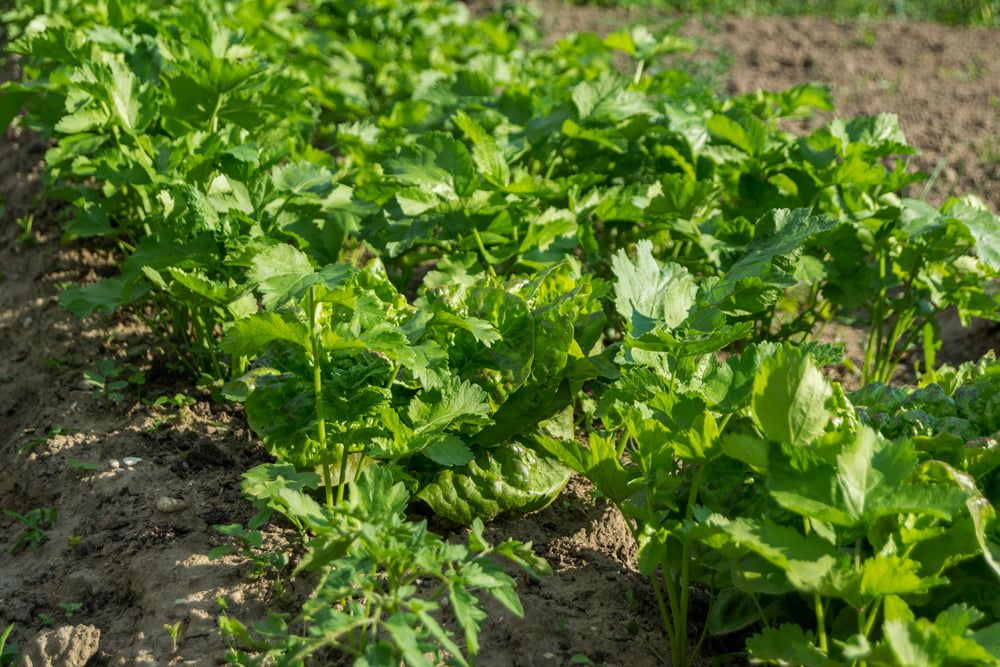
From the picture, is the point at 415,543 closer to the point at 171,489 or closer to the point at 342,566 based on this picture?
the point at 342,566

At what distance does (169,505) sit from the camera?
2842 mm

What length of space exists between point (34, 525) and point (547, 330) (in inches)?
57.5

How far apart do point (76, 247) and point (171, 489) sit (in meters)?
1.79

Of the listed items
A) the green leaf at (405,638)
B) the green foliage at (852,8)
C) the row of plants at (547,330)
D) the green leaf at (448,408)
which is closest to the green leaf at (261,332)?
the row of plants at (547,330)

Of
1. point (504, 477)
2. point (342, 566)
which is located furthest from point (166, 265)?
point (342, 566)

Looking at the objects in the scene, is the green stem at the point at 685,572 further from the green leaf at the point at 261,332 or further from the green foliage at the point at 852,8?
the green foliage at the point at 852,8

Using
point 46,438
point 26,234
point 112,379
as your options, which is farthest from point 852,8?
point 46,438

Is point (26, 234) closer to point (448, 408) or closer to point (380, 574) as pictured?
point (448, 408)

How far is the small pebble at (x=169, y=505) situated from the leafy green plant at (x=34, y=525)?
334 mm

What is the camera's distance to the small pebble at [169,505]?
112 inches

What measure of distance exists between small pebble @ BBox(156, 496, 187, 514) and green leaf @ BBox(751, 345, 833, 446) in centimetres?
156

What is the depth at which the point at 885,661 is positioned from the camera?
184 cm

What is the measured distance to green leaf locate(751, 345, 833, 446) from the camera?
2018 millimetres

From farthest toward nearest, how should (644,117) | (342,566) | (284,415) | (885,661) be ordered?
(644,117)
(284,415)
(342,566)
(885,661)
